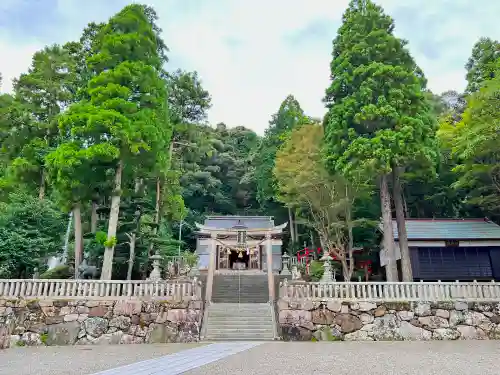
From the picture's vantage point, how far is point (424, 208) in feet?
75.3

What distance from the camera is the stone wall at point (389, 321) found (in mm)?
9820

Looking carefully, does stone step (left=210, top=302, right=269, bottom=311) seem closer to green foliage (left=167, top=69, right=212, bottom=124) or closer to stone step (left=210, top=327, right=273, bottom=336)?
stone step (left=210, top=327, right=273, bottom=336)

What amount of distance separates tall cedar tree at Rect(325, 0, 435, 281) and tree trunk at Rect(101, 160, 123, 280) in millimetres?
7110

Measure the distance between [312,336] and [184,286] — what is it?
3839mm

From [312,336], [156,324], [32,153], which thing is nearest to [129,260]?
[156,324]

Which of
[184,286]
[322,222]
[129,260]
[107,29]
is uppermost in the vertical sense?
[107,29]

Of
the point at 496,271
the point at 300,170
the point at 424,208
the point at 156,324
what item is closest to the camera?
the point at 156,324

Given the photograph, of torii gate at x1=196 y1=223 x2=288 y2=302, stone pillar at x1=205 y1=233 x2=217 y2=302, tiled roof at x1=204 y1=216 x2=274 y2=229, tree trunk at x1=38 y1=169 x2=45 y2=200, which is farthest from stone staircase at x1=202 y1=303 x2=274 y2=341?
tiled roof at x1=204 y1=216 x2=274 y2=229

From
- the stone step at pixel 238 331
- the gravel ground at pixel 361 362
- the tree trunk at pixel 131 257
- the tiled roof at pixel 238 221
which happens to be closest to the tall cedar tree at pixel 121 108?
the tree trunk at pixel 131 257

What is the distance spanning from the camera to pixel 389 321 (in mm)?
9945

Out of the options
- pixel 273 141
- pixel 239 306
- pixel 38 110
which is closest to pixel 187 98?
pixel 38 110

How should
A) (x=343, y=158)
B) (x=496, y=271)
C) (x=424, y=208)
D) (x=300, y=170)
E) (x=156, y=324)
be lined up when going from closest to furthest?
1. (x=156, y=324)
2. (x=343, y=158)
3. (x=496, y=271)
4. (x=300, y=170)
5. (x=424, y=208)

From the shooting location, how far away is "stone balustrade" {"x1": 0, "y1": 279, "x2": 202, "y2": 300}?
31.8 ft

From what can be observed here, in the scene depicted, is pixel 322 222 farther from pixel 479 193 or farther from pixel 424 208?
pixel 424 208
